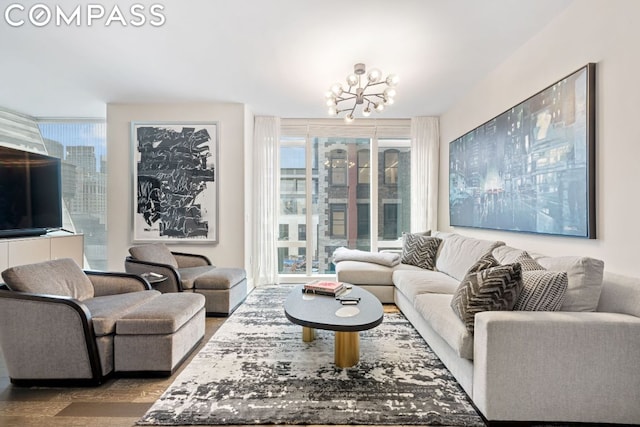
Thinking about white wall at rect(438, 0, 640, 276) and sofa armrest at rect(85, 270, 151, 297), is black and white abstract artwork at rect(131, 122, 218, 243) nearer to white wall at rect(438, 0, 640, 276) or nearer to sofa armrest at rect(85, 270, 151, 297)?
sofa armrest at rect(85, 270, 151, 297)

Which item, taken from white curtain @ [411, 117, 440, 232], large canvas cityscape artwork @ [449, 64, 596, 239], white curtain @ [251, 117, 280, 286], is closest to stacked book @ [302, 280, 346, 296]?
large canvas cityscape artwork @ [449, 64, 596, 239]

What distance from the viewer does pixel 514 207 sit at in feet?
9.04

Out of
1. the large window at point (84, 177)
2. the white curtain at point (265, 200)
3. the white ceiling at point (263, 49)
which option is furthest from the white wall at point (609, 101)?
the large window at point (84, 177)

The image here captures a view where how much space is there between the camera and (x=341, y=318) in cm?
207

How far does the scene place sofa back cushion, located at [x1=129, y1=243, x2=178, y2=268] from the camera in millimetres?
3294

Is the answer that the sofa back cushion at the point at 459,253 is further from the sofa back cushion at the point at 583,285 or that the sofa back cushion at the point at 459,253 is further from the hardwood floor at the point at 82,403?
the hardwood floor at the point at 82,403

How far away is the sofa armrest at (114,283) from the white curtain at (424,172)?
376 centimetres

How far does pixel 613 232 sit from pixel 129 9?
146 inches

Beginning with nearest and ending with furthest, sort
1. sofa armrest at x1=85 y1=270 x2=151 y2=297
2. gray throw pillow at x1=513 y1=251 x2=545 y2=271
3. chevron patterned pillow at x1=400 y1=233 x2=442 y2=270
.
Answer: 1. gray throw pillow at x1=513 y1=251 x2=545 y2=271
2. sofa armrest at x1=85 y1=270 x2=151 y2=297
3. chevron patterned pillow at x1=400 y1=233 x2=442 y2=270

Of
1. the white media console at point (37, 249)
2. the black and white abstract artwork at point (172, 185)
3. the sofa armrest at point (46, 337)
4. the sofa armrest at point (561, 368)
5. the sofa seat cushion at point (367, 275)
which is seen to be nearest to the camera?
the sofa armrest at point (561, 368)

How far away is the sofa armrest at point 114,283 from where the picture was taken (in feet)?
8.38

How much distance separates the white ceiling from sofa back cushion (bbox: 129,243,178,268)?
76.0 inches

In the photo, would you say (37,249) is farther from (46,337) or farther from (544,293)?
(544,293)

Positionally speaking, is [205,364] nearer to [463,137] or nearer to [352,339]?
[352,339]
